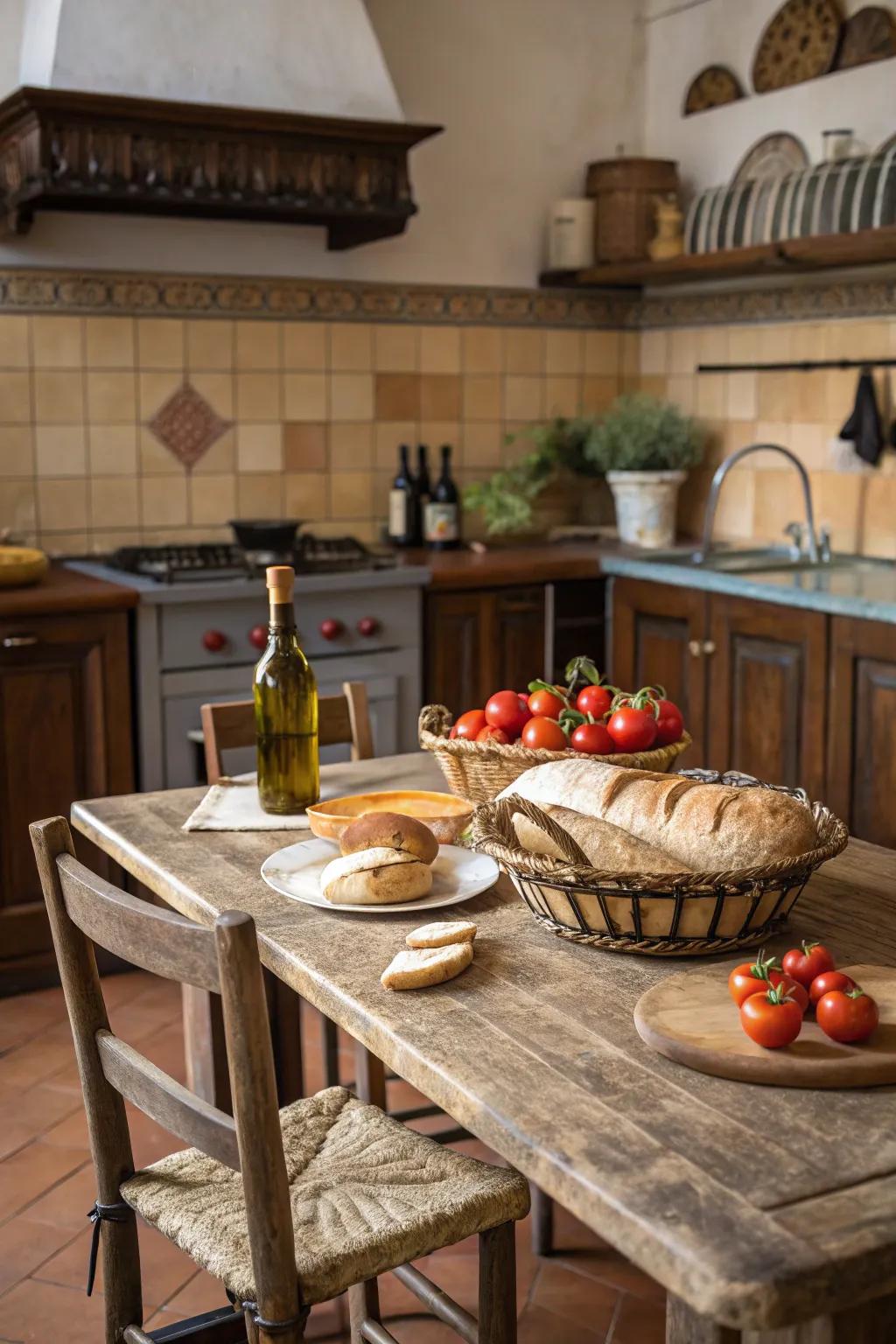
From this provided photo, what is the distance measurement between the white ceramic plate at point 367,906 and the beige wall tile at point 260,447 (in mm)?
2734

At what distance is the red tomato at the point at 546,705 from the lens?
1937mm

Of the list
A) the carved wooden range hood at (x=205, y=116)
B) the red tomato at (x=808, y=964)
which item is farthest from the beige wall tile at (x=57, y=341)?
the red tomato at (x=808, y=964)

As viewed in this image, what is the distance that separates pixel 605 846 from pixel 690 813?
0.35 ft

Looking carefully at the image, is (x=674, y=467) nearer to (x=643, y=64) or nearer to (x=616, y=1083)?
(x=643, y=64)

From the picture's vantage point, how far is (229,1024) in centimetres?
128

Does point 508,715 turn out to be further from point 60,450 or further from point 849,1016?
point 60,450

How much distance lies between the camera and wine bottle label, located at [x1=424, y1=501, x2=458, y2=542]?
453 centimetres

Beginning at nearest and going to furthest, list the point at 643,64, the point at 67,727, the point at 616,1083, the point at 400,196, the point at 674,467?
1. the point at 616,1083
2. the point at 67,727
3. the point at 400,196
4. the point at 674,467
5. the point at 643,64

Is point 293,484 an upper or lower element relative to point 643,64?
lower

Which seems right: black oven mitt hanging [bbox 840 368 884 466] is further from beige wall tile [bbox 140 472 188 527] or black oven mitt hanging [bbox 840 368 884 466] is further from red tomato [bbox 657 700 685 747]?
red tomato [bbox 657 700 685 747]

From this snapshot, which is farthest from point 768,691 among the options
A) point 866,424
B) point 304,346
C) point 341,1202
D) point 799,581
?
point 341,1202

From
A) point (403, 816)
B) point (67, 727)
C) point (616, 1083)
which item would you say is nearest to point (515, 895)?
point (403, 816)

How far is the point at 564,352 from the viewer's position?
4996mm

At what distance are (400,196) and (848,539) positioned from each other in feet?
5.42
